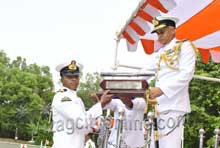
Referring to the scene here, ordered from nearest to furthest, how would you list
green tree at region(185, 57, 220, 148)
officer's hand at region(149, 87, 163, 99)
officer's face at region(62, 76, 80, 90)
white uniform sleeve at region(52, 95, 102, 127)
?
officer's hand at region(149, 87, 163, 99) < white uniform sleeve at region(52, 95, 102, 127) < officer's face at region(62, 76, 80, 90) < green tree at region(185, 57, 220, 148)

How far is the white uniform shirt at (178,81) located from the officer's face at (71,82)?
0.64m

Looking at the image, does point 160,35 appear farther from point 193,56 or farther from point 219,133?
point 219,133

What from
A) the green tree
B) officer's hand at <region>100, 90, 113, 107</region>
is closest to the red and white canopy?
officer's hand at <region>100, 90, 113, 107</region>

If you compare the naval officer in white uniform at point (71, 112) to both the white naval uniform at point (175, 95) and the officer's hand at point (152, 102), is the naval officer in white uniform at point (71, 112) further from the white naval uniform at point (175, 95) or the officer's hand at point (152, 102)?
the white naval uniform at point (175, 95)

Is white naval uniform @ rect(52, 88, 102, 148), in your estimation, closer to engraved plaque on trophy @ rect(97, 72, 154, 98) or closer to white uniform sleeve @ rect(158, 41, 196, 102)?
engraved plaque on trophy @ rect(97, 72, 154, 98)

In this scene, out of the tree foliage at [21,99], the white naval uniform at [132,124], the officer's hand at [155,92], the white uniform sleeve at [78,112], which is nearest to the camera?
the officer's hand at [155,92]

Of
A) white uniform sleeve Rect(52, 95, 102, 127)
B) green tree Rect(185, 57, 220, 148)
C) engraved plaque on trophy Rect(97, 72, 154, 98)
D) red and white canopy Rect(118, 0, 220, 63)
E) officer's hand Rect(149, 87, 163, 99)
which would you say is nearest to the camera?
engraved plaque on trophy Rect(97, 72, 154, 98)

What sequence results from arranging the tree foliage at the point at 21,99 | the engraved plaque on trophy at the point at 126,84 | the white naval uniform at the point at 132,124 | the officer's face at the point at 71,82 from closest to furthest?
the engraved plaque on trophy at the point at 126,84, the officer's face at the point at 71,82, the white naval uniform at the point at 132,124, the tree foliage at the point at 21,99

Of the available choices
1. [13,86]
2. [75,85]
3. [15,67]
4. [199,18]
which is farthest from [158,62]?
[15,67]

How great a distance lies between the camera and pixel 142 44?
6625 millimetres

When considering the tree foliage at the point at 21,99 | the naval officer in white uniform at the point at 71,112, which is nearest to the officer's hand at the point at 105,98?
the naval officer in white uniform at the point at 71,112

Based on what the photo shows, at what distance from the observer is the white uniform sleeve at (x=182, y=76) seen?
3365 millimetres

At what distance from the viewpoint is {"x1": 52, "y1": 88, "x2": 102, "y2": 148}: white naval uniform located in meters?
3.49

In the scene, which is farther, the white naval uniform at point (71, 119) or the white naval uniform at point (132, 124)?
the white naval uniform at point (132, 124)
